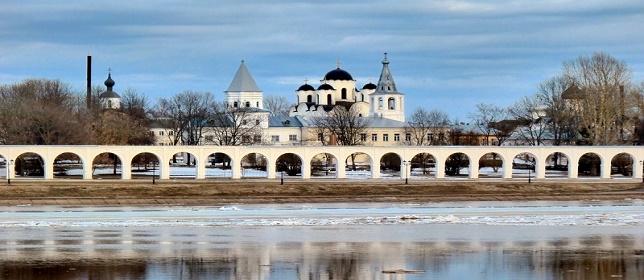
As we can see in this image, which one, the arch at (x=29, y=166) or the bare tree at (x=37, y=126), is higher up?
the bare tree at (x=37, y=126)

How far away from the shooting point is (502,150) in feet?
233

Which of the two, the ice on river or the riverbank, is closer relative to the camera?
the ice on river

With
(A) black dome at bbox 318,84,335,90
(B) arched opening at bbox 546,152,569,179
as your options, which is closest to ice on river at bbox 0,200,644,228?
(B) arched opening at bbox 546,152,569,179

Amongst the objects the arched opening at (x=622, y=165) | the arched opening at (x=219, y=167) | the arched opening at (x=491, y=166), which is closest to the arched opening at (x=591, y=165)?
the arched opening at (x=622, y=165)

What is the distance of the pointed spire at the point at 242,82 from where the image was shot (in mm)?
117688

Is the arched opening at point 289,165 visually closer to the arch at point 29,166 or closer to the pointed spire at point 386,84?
the arch at point 29,166

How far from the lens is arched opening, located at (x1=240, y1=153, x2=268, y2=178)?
77.3 m

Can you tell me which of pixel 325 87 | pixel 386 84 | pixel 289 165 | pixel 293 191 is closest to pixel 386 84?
pixel 386 84

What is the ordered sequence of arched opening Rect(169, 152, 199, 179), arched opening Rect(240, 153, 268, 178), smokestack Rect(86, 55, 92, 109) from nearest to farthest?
arched opening Rect(169, 152, 199, 179), arched opening Rect(240, 153, 268, 178), smokestack Rect(86, 55, 92, 109)

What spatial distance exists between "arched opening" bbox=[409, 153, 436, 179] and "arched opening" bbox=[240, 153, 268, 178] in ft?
31.2

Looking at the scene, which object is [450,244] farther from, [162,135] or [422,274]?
[162,135]

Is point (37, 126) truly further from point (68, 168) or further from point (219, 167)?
point (219, 167)

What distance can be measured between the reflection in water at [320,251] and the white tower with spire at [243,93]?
76632 mm

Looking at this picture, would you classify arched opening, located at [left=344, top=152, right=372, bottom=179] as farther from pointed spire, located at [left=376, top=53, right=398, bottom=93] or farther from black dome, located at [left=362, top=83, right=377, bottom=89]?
black dome, located at [left=362, top=83, right=377, bottom=89]
